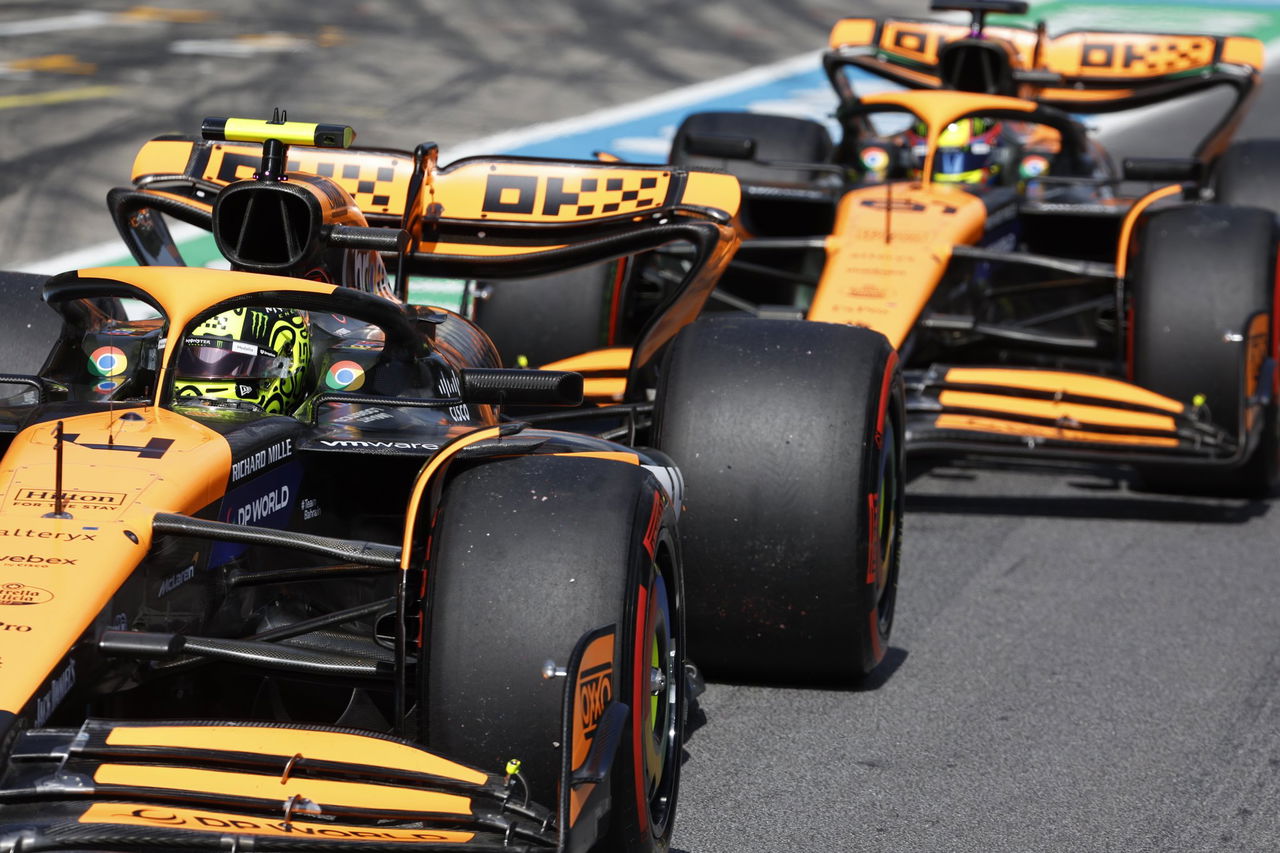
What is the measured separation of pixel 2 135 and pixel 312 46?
5.84 meters

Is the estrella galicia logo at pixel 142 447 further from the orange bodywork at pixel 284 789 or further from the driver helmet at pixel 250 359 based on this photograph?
the orange bodywork at pixel 284 789

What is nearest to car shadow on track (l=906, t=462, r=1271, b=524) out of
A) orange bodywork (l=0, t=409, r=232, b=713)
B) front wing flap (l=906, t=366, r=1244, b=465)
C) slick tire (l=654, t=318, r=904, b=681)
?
front wing flap (l=906, t=366, r=1244, b=465)

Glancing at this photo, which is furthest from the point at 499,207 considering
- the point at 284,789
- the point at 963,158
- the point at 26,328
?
the point at 963,158

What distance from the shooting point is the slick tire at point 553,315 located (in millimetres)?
8750

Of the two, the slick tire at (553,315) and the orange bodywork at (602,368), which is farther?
the slick tire at (553,315)

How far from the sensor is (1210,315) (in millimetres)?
8109

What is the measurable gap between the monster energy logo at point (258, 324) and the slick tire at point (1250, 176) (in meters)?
6.44

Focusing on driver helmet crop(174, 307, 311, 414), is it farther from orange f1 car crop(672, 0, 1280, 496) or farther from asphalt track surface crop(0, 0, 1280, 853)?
orange f1 car crop(672, 0, 1280, 496)

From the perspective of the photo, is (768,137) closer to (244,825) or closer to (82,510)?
(82,510)

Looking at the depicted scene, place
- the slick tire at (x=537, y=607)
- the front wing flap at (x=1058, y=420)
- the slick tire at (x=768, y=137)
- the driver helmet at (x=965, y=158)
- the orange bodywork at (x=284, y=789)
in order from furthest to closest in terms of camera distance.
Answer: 1. the slick tire at (x=768, y=137)
2. the driver helmet at (x=965, y=158)
3. the front wing flap at (x=1058, y=420)
4. the slick tire at (x=537, y=607)
5. the orange bodywork at (x=284, y=789)

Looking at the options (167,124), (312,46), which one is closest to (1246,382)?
(167,124)

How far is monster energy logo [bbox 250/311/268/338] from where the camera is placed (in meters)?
4.95

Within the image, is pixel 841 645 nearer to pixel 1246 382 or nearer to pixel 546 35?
pixel 1246 382

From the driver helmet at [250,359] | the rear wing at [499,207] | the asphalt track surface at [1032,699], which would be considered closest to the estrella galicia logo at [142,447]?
the driver helmet at [250,359]
